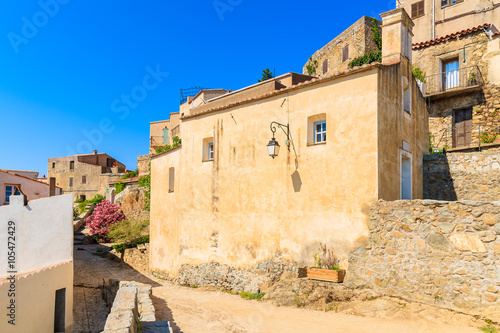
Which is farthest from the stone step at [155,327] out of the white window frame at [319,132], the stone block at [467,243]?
the white window frame at [319,132]

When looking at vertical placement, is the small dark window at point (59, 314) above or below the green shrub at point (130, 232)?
below

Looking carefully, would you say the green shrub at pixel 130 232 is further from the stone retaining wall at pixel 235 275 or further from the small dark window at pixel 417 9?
the small dark window at pixel 417 9

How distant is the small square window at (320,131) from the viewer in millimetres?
11109

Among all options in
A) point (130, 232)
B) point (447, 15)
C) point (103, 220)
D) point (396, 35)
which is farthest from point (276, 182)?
point (103, 220)

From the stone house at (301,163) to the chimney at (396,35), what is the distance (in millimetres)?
33

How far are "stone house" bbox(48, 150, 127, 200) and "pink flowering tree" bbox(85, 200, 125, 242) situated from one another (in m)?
14.6

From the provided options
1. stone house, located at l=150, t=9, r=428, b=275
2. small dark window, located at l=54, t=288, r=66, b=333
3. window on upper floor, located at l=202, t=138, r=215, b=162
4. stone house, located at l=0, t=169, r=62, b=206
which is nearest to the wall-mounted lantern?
stone house, located at l=150, t=9, r=428, b=275

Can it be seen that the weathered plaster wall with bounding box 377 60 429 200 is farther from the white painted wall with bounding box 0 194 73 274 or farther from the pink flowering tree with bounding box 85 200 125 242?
the pink flowering tree with bounding box 85 200 125 242

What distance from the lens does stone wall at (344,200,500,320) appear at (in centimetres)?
738

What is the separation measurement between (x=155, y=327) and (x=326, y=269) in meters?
4.90

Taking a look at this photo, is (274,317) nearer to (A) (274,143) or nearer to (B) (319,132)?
(A) (274,143)

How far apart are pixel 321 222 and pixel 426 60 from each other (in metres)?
15.6

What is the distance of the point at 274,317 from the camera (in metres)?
9.14

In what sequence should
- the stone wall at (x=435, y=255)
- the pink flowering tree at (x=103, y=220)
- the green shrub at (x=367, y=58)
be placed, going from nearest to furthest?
the stone wall at (x=435, y=255)
the green shrub at (x=367, y=58)
the pink flowering tree at (x=103, y=220)
